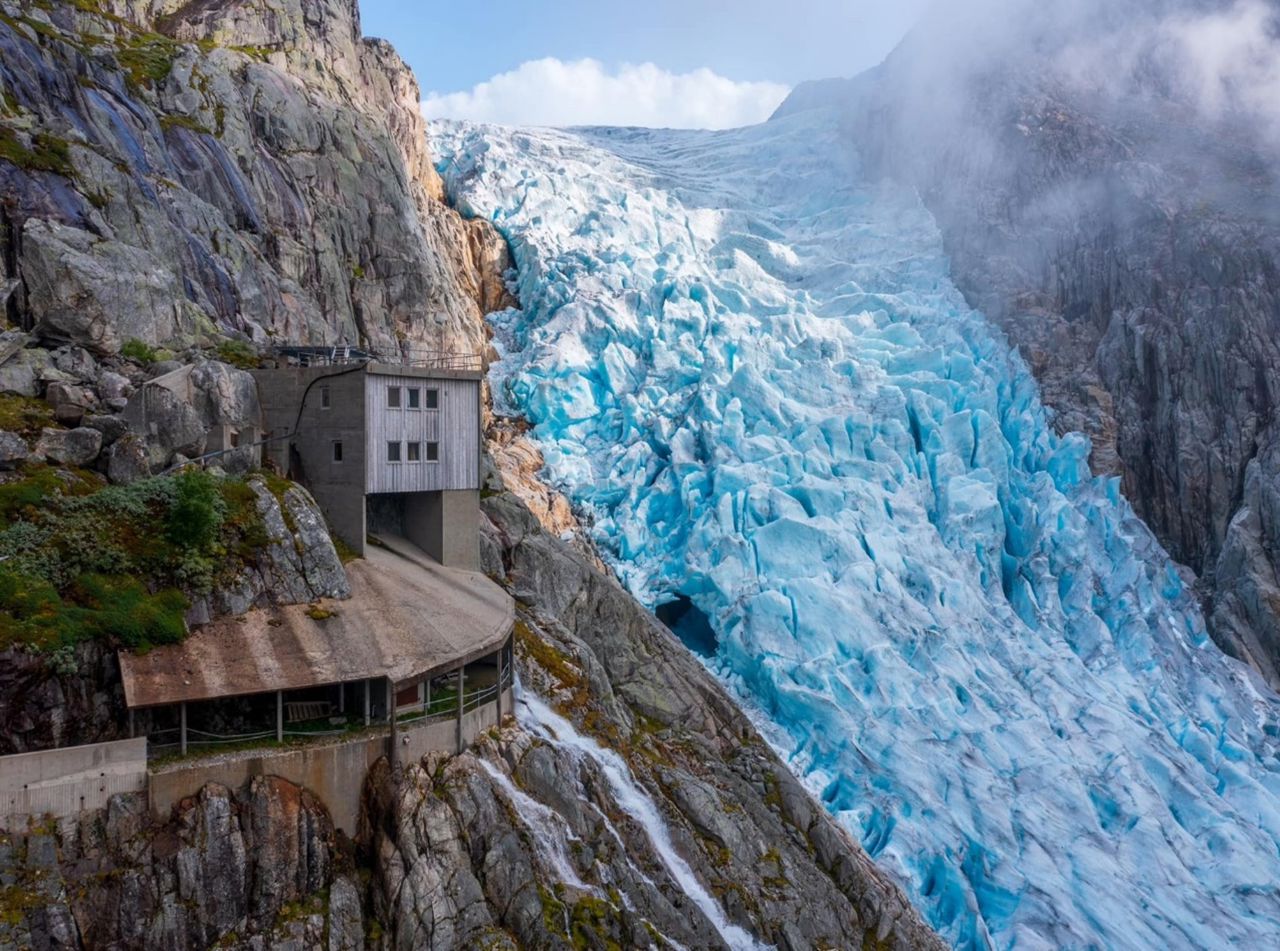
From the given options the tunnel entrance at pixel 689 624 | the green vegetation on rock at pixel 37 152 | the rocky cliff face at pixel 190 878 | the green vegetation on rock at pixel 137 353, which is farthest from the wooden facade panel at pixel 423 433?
the tunnel entrance at pixel 689 624

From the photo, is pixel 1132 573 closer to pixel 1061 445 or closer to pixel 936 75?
pixel 1061 445

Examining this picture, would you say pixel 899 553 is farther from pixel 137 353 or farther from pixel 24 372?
pixel 24 372

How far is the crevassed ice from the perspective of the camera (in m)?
27.7

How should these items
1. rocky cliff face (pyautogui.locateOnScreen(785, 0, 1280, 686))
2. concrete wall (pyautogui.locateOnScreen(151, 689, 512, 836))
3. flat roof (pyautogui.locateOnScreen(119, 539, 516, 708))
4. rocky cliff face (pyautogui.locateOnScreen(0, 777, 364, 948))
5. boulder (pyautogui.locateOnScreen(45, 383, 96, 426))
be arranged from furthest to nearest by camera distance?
1. rocky cliff face (pyautogui.locateOnScreen(785, 0, 1280, 686))
2. boulder (pyautogui.locateOnScreen(45, 383, 96, 426))
3. flat roof (pyautogui.locateOnScreen(119, 539, 516, 708))
4. concrete wall (pyautogui.locateOnScreen(151, 689, 512, 836))
5. rocky cliff face (pyautogui.locateOnScreen(0, 777, 364, 948))

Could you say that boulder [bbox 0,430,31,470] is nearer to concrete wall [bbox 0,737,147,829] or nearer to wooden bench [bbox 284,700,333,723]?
concrete wall [bbox 0,737,147,829]

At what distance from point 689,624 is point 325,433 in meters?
16.3

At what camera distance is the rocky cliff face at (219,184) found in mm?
22234

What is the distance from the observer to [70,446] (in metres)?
17.4

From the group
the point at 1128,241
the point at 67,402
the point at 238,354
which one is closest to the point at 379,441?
the point at 238,354

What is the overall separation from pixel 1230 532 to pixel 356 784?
32.4m

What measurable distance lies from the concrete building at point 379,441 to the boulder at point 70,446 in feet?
12.9

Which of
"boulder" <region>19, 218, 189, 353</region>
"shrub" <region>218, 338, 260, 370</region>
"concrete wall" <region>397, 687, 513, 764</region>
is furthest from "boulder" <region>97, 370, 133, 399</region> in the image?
"concrete wall" <region>397, 687, 513, 764</region>

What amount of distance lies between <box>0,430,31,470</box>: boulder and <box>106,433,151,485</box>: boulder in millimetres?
1230

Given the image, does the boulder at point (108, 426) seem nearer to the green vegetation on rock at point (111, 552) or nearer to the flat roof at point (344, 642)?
the green vegetation on rock at point (111, 552)
